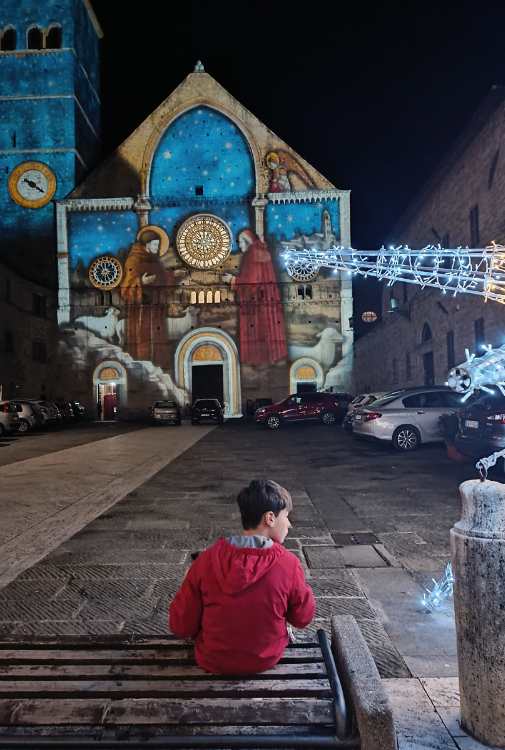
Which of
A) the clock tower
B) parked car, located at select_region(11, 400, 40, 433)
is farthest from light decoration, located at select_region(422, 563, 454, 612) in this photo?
the clock tower

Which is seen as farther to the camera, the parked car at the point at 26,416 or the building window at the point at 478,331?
the parked car at the point at 26,416

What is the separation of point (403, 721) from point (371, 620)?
1234mm

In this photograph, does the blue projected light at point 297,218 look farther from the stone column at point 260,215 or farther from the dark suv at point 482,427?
the dark suv at point 482,427

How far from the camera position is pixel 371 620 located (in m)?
3.69

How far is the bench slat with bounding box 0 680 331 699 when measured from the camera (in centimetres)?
227

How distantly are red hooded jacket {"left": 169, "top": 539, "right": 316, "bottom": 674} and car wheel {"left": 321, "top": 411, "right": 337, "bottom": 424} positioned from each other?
930 inches

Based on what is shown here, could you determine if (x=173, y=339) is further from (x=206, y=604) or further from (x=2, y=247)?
(x=206, y=604)

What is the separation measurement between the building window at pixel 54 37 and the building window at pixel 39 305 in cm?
1867

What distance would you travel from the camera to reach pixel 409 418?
559 inches

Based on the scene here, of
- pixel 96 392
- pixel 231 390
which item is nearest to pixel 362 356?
pixel 231 390

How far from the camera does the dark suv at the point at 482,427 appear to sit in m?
9.27

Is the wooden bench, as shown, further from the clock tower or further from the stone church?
the clock tower

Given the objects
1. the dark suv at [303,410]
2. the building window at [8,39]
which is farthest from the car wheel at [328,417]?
the building window at [8,39]

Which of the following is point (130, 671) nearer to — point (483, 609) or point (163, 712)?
point (163, 712)
